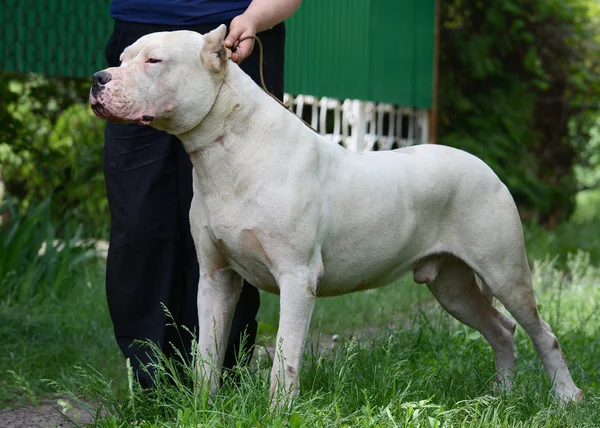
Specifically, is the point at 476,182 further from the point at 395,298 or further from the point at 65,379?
the point at 395,298

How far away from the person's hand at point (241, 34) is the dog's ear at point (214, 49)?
23 centimetres

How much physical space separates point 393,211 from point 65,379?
157 centimetres

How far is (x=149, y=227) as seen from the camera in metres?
3.66

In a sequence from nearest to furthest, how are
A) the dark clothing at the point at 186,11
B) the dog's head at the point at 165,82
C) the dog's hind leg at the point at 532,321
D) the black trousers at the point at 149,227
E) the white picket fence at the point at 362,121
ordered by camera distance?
the dog's head at the point at 165,82 → the dark clothing at the point at 186,11 → the black trousers at the point at 149,227 → the dog's hind leg at the point at 532,321 → the white picket fence at the point at 362,121

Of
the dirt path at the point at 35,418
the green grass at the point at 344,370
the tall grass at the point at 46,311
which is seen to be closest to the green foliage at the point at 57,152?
the tall grass at the point at 46,311

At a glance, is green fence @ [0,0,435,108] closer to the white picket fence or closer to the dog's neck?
the white picket fence

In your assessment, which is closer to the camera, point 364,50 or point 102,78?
point 102,78

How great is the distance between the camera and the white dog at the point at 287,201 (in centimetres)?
301

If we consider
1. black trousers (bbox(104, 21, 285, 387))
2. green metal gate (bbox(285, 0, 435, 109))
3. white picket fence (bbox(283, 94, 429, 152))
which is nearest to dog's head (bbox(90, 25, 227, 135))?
black trousers (bbox(104, 21, 285, 387))

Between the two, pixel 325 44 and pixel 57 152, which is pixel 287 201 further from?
pixel 325 44

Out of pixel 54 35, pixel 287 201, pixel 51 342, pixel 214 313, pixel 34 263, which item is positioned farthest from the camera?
pixel 54 35

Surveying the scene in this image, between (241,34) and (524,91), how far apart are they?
724cm

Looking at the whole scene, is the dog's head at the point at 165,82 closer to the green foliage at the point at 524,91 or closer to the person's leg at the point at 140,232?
the person's leg at the point at 140,232

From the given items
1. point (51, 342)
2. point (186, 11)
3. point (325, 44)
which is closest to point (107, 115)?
point (186, 11)
